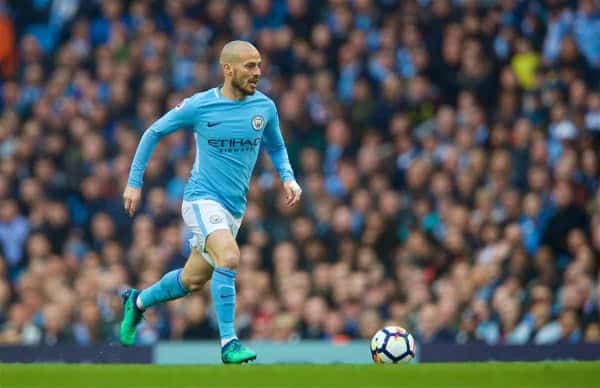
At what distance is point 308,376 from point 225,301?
1.09 m

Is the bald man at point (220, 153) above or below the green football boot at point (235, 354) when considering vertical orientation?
above

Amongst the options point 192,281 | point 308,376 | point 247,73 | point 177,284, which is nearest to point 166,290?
point 177,284

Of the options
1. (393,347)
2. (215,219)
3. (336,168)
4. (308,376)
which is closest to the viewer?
(308,376)

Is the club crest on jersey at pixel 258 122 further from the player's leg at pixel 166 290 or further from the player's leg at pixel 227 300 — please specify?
the player's leg at pixel 166 290

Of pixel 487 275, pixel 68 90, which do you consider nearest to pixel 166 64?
pixel 68 90

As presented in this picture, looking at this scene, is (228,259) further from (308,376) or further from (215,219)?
(308,376)

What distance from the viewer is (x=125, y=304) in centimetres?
1196

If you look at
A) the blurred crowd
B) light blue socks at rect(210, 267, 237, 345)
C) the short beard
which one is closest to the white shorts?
light blue socks at rect(210, 267, 237, 345)

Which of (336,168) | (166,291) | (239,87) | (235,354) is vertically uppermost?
(336,168)

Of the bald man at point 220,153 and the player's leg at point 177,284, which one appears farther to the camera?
the player's leg at point 177,284

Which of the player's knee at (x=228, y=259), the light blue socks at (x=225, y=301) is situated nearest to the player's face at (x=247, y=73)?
the player's knee at (x=228, y=259)

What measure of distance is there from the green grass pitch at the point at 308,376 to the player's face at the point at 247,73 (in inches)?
74.0

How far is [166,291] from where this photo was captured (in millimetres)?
11609

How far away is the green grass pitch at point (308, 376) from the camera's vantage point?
31.6 ft
